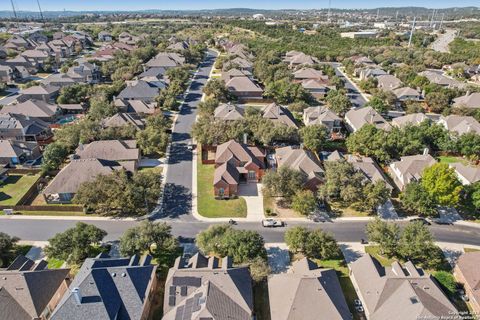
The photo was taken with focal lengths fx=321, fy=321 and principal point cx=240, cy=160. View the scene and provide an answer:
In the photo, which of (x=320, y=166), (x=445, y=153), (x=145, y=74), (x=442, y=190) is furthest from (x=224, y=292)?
(x=145, y=74)

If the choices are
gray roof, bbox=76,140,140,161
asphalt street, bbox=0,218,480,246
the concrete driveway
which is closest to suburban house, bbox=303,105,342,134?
the concrete driveway

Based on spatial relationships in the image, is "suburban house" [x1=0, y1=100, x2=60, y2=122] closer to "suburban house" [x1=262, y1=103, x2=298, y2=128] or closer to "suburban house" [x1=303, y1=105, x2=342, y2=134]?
"suburban house" [x1=262, y1=103, x2=298, y2=128]

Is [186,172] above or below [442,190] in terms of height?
below

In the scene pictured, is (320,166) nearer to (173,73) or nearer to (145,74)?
(173,73)

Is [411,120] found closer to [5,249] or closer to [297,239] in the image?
[297,239]

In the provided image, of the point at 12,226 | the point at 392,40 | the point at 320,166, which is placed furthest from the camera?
the point at 392,40

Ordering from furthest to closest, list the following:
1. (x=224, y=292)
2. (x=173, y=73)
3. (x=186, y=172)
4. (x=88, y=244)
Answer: (x=173, y=73) < (x=186, y=172) < (x=88, y=244) < (x=224, y=292)
